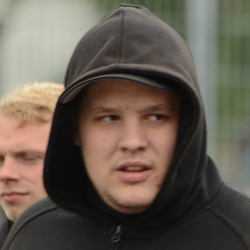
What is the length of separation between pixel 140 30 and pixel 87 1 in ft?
13.0

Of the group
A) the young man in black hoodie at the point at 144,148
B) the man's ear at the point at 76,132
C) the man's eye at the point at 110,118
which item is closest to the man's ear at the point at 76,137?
the man's ear at the point at 76,132

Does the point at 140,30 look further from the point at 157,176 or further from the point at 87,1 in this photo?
the point at 87,1

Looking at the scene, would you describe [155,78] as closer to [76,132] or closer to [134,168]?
[134,168]

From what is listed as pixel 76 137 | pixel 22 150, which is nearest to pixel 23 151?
pixel 22 150

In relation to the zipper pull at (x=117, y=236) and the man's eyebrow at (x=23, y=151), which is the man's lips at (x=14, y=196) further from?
the zipper pull at (x=117, y=236)

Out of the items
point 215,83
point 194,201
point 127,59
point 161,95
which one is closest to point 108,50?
point 127,59

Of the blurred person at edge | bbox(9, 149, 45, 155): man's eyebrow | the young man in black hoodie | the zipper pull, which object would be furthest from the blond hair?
the zipper pull

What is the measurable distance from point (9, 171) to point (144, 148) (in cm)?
99

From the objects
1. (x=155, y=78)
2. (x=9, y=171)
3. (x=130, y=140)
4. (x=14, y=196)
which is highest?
(x=155, y=78)

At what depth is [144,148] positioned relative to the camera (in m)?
2.08

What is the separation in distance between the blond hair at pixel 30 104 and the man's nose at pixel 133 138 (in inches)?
37.0

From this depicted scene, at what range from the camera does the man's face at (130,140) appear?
2090mm

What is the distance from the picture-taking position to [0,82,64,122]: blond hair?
9.71ft

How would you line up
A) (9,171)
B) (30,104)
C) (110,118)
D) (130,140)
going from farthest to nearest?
(30,104) < (9,171) < (110,118) < (130,140)
